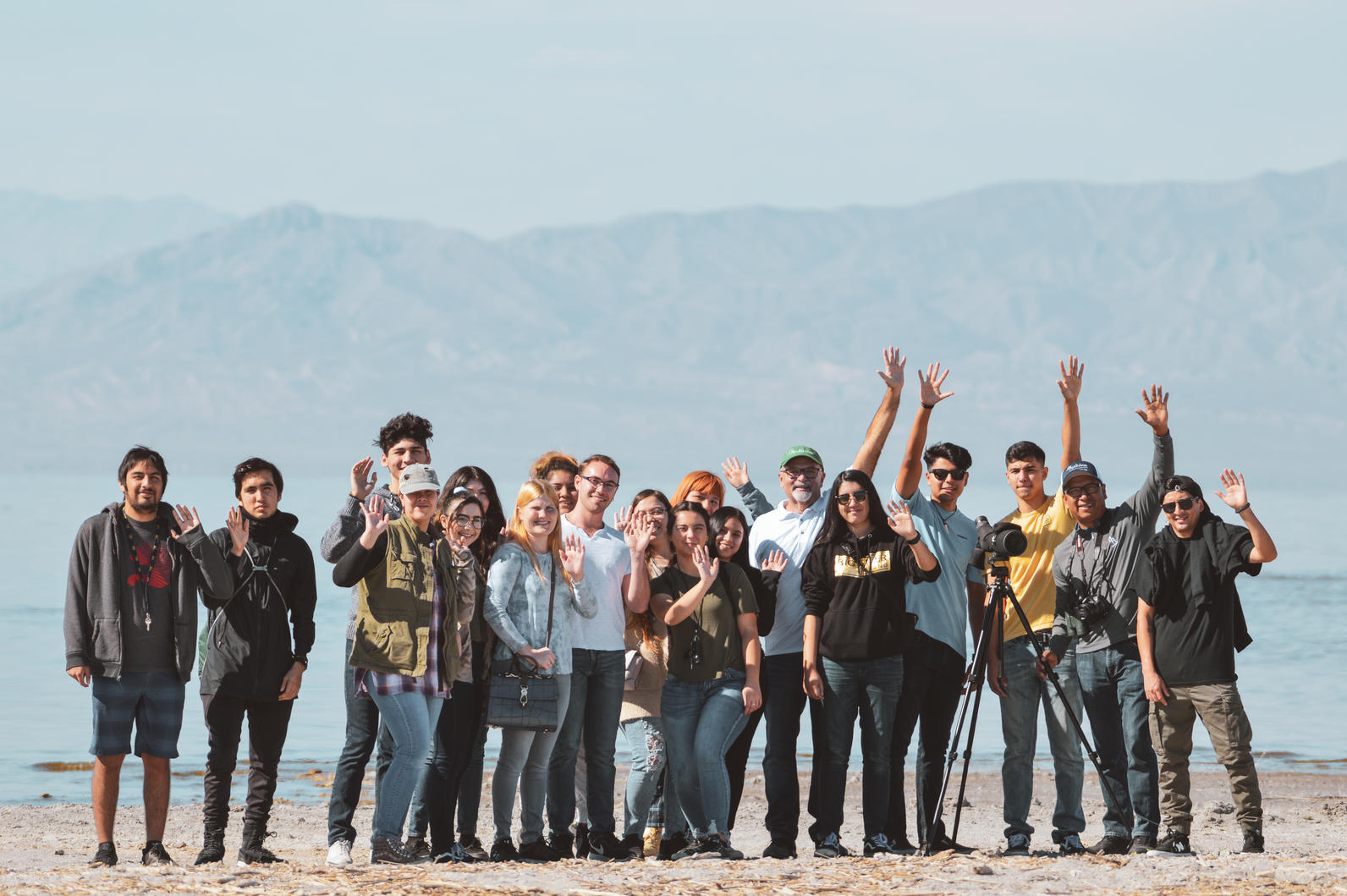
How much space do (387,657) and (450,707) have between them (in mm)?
422

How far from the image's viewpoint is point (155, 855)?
278 inches

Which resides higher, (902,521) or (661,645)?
(902,521)

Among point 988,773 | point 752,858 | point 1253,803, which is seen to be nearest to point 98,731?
point 752,858

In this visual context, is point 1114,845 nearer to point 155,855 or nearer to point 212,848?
point 212,848

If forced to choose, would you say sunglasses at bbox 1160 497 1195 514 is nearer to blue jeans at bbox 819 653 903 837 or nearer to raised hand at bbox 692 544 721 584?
blue jeans at bbox 819 653 903 837

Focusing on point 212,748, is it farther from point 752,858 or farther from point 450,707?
point 752,858

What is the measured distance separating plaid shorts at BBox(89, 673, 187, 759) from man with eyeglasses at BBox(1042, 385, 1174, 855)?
3.96 meters

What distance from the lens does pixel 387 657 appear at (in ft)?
22.1

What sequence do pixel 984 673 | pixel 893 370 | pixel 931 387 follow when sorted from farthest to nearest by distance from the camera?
1. pixel 893 370
2. pixel 931 387
3. pixel 984 673

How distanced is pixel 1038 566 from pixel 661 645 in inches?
72.7

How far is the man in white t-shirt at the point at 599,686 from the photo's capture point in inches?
284

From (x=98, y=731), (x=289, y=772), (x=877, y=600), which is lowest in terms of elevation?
(x=289, y=772)

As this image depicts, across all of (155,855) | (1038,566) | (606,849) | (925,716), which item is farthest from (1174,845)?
(155,855)

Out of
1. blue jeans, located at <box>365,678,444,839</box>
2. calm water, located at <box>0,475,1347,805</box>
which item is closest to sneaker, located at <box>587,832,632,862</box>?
blue jeans, located at <box>365,678,444,839</box>
